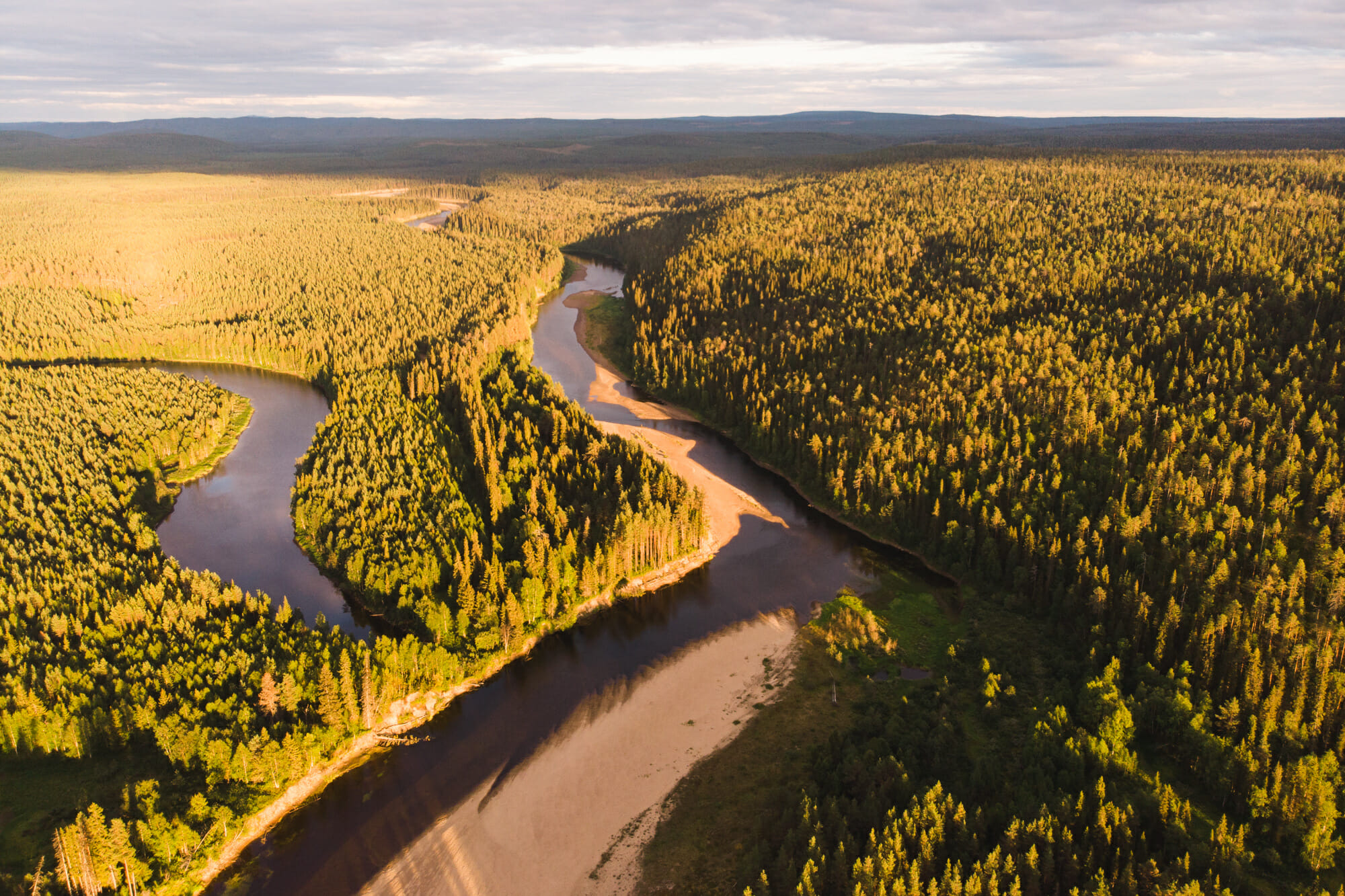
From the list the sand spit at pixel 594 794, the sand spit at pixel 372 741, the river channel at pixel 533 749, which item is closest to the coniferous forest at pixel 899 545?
the sand spit at pixel 372 741

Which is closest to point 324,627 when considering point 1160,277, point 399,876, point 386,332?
point 399,876

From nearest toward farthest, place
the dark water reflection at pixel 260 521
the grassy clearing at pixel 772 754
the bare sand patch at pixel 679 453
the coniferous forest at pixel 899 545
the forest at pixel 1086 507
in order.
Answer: the forest at pixel 1086 507 → the coniferous forest at pixel 899 545 → the grassy clearing at pixel 772 754 → the dark water reflection at pixel 260 521 → the bare sand patch at pixel 679 453

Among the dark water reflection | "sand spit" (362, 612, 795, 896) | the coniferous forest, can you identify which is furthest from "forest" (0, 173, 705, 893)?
"sand spit" (362, 612, 795, 896)

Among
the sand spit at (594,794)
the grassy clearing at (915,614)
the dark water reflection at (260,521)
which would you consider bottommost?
the sand spit at (594,794)

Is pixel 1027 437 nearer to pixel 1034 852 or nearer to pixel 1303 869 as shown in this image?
pixel 1303 869

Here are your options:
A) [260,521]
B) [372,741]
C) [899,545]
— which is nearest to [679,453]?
[899,545]

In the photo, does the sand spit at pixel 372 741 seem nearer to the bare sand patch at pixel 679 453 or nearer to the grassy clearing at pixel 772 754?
the bare sand patch at pixel 679 453
